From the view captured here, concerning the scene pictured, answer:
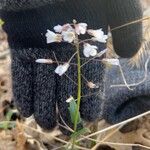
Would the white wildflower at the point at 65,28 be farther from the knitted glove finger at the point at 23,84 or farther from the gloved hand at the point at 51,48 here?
the knitted glove finger at the point at 23,84

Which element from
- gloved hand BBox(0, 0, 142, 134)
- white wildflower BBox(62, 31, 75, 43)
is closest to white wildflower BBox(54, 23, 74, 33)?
white wildflower BBox(62, 31, 75, 43)

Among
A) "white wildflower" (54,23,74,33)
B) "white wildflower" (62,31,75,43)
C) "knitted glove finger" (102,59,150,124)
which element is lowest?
"knitted glove finger" (102,59,150,124)

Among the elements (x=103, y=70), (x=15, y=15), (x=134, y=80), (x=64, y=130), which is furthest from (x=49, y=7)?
(x=134, y=80)

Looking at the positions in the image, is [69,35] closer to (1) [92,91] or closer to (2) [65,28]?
(2) [65,28]

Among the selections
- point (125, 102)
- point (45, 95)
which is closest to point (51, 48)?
point (45, 95)

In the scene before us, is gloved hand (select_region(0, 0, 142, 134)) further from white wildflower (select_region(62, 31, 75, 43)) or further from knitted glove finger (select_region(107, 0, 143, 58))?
white wildflower (select_region(62, 31, 75, 43))

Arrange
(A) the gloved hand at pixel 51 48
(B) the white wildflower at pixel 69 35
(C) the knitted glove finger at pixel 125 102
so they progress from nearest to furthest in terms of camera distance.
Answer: (B) the white wildflower at pixel 69 35 < (A) the gloved hand at pixel 51 48 < (C) the knitted glove finger at pixel 125 102

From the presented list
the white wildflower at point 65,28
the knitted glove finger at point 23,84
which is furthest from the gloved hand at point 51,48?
the white wildflower at point 65,28

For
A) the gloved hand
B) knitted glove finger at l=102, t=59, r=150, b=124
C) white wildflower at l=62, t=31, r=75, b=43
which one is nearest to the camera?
white wildflower at l=62, t=31, r=75, b=43

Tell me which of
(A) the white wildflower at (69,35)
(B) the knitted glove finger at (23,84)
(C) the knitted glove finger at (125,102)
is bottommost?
(C) the knitted glove finger at (125,102)
